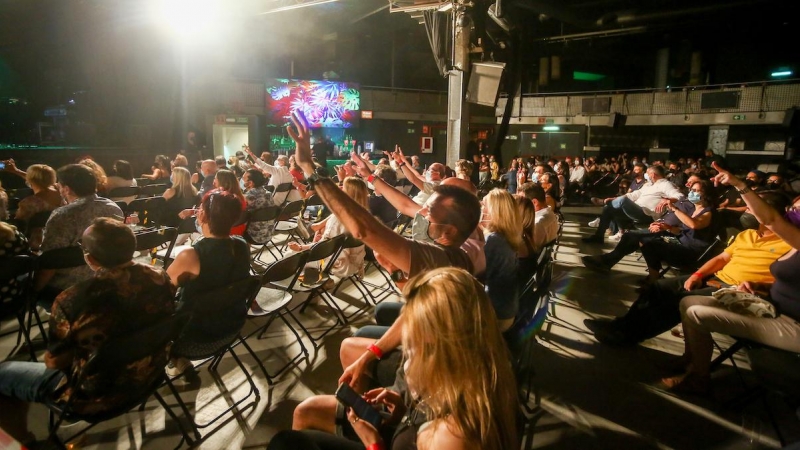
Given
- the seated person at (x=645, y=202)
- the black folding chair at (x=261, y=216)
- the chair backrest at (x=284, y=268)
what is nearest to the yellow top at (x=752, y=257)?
the chair backrest at (x=284, y=268)

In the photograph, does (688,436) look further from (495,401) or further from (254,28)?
(254,28)

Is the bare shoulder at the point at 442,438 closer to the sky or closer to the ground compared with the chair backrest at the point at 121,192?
closer to the ground

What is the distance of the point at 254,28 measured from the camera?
17141 millimetres

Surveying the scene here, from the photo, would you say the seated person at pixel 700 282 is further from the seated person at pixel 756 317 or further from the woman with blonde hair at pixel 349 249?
the woman with blonde hair at pixel 349 249

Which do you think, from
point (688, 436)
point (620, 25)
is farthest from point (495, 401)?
point (620, 25)

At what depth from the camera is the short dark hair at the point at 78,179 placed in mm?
3283

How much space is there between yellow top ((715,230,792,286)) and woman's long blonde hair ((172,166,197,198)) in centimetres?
597

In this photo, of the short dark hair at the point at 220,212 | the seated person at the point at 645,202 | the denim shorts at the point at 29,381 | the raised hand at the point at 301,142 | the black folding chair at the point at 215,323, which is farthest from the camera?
the seated person at the point at 645,202

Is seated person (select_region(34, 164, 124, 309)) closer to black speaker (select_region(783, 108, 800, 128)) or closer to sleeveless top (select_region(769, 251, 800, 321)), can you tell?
sleeveless top (select_region(769, 251, 800, 321))

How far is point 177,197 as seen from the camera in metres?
5.85

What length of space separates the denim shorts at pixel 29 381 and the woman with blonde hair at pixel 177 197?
3.87 metres

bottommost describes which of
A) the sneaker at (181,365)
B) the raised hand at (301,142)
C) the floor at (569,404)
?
the floor at (569,404)

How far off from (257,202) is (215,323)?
2.95m

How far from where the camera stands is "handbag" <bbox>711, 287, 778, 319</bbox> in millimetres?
2551
